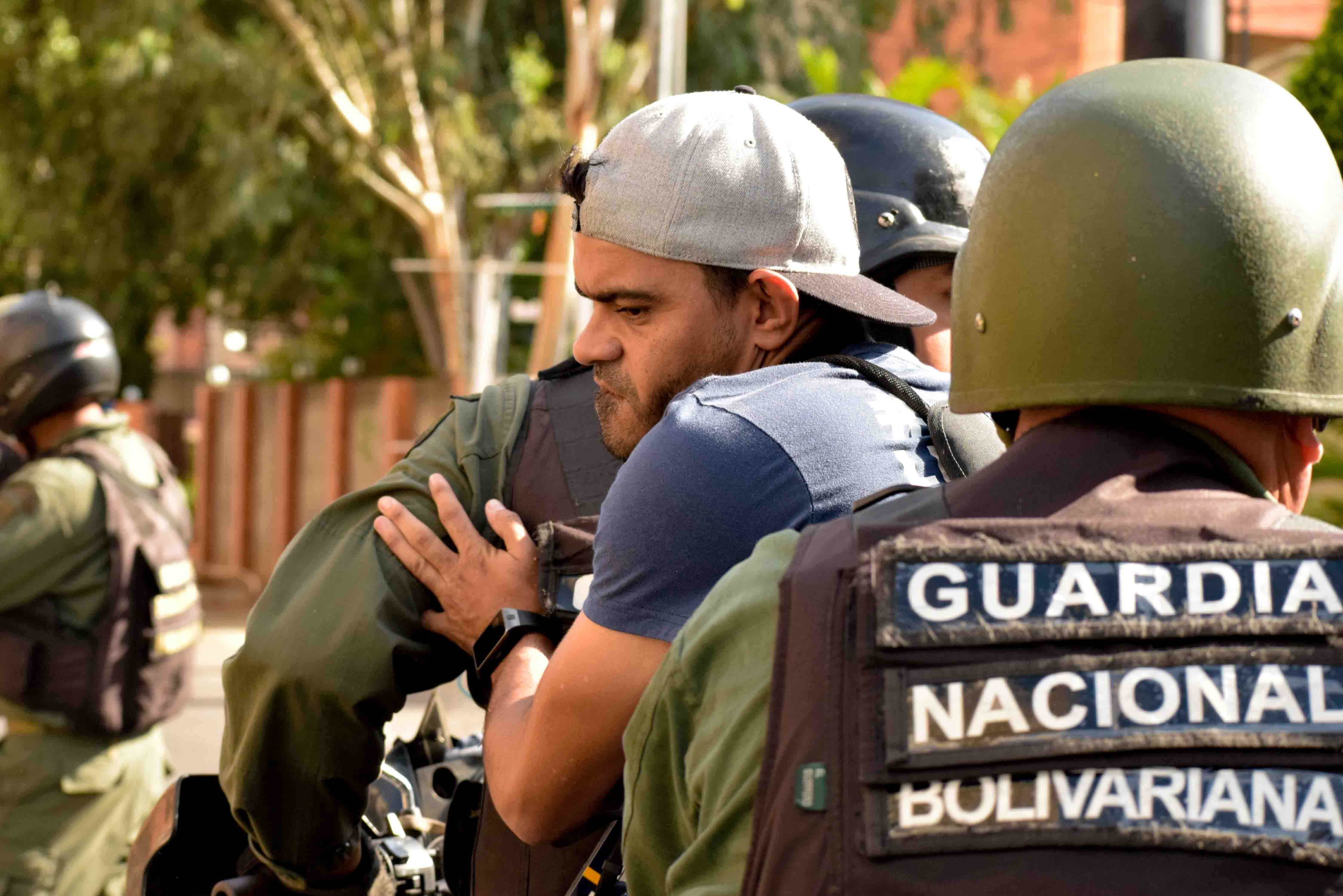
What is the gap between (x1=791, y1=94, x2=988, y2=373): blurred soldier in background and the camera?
3.00 metres

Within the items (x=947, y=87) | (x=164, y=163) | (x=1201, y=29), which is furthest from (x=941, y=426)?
(x=164, y=163)

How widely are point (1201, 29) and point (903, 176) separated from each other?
164 centimetres

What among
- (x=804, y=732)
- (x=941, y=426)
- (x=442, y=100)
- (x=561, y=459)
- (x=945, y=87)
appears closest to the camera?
(x=804, y=732)

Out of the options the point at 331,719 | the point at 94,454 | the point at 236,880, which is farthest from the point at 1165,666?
the point at 94,454

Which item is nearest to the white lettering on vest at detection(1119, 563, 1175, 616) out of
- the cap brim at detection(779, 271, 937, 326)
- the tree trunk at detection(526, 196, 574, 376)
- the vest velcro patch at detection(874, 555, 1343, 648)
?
the vest velcro patch at detection(874, 555, 1343, 648)

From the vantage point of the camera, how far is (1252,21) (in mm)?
19469

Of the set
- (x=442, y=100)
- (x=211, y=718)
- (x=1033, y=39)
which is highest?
(x=1033, y=39)

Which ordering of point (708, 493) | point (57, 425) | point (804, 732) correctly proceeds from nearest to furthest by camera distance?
point (804, 732)
point (708, 493)
point (57, 425)

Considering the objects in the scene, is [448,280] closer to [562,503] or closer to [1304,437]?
[562,503]

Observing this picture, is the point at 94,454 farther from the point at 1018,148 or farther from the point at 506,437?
the point at 1018,148

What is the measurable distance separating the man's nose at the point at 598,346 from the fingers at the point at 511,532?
245 mm

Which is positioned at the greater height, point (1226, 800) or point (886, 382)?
point (886, 382)

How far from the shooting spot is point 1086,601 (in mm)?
1276

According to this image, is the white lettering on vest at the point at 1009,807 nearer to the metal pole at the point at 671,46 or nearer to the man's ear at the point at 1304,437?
the man's ear at the point at 1304,437
